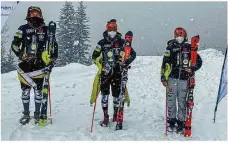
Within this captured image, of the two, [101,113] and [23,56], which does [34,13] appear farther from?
[101,113]

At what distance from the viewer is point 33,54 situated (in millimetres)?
9055

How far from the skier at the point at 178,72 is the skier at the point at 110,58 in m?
1.05

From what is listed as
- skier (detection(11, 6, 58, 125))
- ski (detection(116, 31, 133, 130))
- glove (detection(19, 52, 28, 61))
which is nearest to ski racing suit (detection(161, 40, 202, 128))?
ski (detection(116, 31, 133, 130))

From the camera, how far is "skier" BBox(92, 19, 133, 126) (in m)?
9.06

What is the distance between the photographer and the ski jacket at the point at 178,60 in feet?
29.0

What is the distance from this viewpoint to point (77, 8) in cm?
4734

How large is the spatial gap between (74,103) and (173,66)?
403cm

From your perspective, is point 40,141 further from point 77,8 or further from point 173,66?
point 77,8

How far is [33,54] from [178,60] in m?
3.32

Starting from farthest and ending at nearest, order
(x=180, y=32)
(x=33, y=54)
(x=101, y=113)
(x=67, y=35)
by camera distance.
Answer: (x=67, y=35)
(x=101, y=113)
(x=33, y=54)
(x=180, y=32)

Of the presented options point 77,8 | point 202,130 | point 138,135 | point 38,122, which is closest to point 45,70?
point 38,122

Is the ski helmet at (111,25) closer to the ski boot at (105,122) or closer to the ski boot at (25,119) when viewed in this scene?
the ski boot at (105,122)

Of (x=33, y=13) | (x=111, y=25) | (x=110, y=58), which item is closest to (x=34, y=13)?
(x=33, y=13)

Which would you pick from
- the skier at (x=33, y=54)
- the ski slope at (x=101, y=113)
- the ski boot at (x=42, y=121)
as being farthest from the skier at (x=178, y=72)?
the ski boot at (x=42, y=121)
